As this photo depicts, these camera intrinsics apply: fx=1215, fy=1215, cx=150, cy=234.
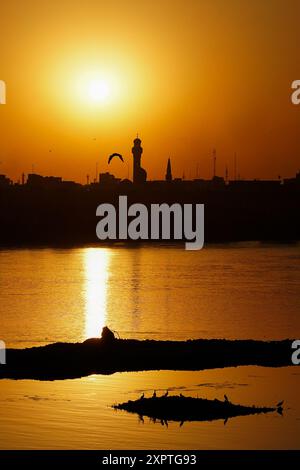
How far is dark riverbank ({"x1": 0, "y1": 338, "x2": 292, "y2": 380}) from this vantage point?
3941 cm

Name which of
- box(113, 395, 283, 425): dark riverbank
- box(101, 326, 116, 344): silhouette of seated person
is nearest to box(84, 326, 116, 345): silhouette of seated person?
box(101, 326, 116, 344): silhouette of seated person

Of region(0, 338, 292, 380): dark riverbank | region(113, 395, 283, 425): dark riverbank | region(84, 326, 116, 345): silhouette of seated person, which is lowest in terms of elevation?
region(113, 395, 283, 425): dark riverbank

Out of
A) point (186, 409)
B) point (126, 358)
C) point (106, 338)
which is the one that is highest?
point (106, 338)

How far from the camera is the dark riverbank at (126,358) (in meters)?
39.4

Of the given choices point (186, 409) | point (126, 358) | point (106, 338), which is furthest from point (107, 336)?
point (186, 409)

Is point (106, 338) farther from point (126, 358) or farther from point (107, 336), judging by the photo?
point (126, 358)

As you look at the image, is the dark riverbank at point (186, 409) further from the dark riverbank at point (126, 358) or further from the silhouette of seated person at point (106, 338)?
the silhouette of seated person at point (106, 338)

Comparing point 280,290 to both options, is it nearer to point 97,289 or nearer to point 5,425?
point 97,289

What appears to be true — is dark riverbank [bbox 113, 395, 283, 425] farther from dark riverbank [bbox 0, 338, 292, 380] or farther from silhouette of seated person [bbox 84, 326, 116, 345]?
silhouette of seated person [bbox 84, 326, 116, 345]

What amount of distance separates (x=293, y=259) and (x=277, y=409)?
126218mm

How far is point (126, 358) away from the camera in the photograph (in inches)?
1583

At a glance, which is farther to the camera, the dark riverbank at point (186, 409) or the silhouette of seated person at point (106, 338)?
the silhouette of seated person at point (106, 338)

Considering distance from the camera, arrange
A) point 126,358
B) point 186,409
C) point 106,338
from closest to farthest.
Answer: point 186,409
point 126,358
point 106,338

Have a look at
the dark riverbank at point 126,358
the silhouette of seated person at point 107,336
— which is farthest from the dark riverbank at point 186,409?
the silhouette of seated person at point 107,336
